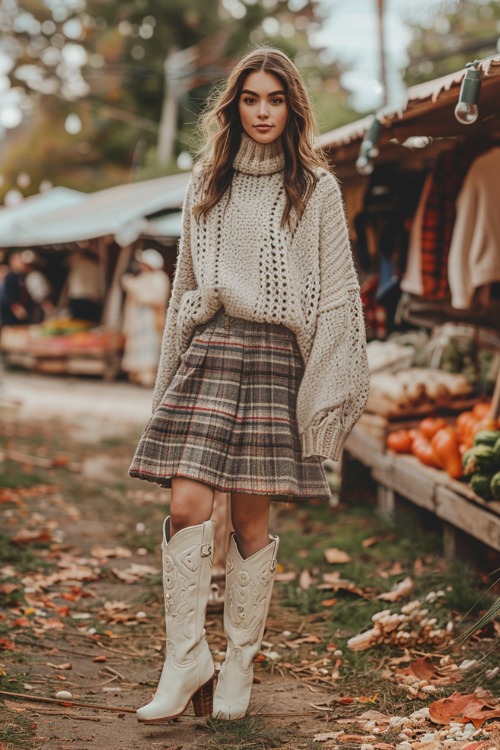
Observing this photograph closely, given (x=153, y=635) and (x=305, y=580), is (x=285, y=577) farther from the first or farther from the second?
(x=153, y=635)

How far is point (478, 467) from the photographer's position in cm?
448

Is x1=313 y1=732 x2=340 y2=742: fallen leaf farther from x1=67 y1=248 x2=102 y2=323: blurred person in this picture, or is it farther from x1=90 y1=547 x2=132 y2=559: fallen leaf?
x1=67 y1=248 x2=102 y2=323: blurred person

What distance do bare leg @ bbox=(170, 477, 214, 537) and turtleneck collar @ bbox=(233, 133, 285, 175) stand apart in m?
1.05

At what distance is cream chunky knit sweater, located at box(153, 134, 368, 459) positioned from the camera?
9.48 ft

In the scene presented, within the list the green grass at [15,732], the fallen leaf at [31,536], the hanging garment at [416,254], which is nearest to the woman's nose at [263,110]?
the green grass at [15,732]

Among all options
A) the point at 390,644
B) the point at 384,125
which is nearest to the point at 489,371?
the point at 384,125

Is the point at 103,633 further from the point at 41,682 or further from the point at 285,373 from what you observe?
the point at 285,373

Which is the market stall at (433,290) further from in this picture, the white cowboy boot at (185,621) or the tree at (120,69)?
the tree at (120,69)

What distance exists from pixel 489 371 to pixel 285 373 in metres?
4.64

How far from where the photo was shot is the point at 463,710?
2980 mm

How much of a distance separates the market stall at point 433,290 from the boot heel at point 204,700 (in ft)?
5.47

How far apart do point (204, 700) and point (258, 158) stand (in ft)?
5.90

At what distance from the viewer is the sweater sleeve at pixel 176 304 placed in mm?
3098

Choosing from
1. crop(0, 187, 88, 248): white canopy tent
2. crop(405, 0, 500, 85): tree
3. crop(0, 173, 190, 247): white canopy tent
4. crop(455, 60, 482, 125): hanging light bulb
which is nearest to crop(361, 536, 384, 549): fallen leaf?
crop(455, 60, 482, 125): hanging light bulb
